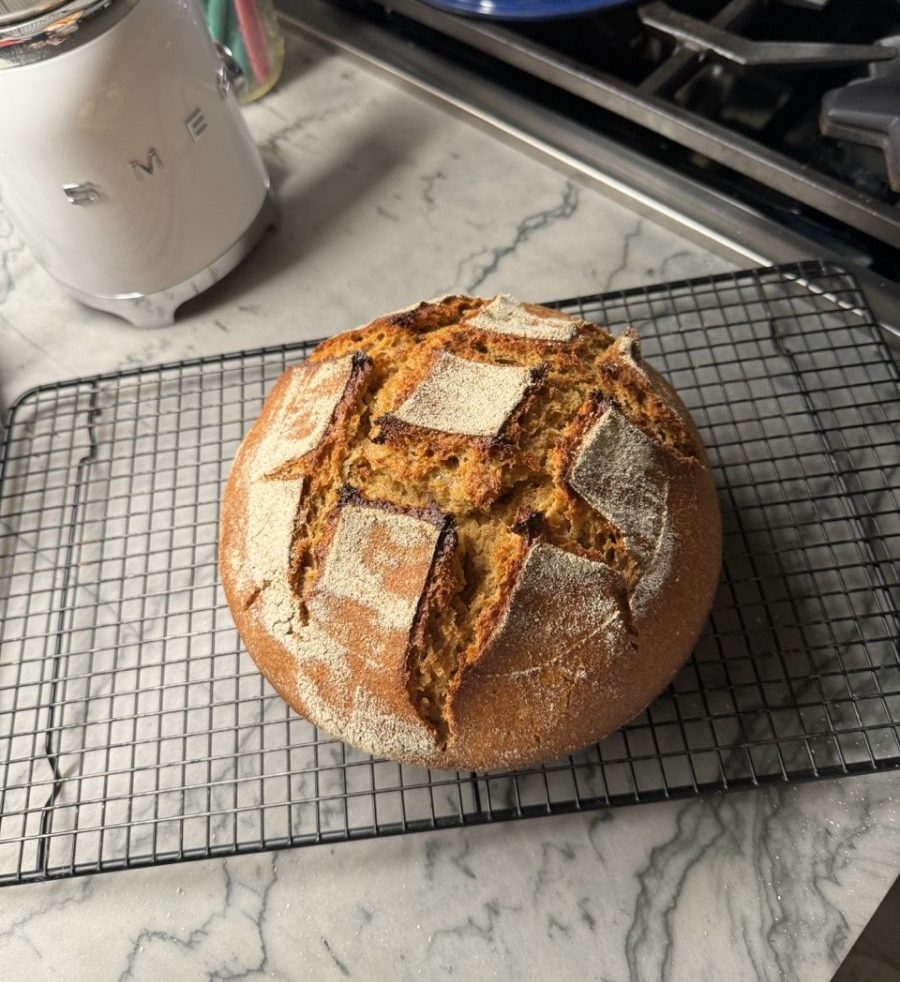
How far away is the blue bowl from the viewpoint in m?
1.39

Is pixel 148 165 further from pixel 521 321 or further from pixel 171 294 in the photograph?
pixel 521 321

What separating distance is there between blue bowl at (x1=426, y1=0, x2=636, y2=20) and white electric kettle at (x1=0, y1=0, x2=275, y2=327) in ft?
1.38

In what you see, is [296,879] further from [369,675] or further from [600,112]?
[600,112]

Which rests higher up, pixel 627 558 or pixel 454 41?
pixel 454 41

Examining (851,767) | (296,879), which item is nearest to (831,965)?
(851,767)

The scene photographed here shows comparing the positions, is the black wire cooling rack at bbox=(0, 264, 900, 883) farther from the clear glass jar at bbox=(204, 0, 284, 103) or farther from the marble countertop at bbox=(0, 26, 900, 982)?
the clear glass jar at bbox=(204, 0, 284, 103)

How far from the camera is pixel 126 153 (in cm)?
114

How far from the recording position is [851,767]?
88 cm

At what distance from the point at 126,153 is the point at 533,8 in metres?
0.68

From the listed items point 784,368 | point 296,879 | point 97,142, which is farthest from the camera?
point 784,368

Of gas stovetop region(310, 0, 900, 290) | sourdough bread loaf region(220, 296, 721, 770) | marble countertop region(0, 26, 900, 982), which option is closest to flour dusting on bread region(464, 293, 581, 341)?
sourdough bread loaf region(220, 296, 721, 770)

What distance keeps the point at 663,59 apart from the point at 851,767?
112 centimetres

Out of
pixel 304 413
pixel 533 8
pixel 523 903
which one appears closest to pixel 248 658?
pixel 304 413

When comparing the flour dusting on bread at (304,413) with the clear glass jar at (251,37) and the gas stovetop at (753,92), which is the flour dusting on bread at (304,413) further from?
the clear glass jar at (251,37)
